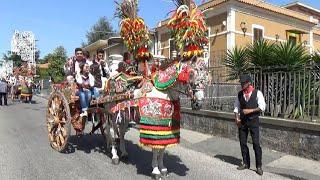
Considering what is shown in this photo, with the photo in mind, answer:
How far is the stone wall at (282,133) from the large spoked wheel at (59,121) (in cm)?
423

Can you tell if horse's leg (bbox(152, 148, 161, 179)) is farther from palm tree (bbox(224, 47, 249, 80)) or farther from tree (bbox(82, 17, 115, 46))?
tree (bbox(82, 17, 115, 46))

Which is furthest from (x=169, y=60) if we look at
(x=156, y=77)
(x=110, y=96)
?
(x=110, y=96)

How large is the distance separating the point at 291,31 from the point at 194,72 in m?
27.0

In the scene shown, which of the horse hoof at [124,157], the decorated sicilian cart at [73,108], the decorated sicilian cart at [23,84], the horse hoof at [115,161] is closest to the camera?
the decorated sicilian cart at [73,108]

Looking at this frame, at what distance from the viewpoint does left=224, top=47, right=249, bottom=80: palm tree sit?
42.0 feet

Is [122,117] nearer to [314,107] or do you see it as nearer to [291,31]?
[314,107]

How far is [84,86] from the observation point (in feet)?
31.5

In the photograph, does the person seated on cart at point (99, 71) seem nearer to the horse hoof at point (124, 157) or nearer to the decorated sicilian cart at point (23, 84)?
the horse hoof at point (124, 157)

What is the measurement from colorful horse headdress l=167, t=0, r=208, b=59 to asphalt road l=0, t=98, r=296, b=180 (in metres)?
2.28

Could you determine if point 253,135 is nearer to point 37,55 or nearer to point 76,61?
point 76,61

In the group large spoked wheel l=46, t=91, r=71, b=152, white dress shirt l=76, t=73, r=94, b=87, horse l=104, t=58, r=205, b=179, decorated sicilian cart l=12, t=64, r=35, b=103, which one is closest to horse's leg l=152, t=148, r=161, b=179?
horse l=104, t=58, r=205, b=179

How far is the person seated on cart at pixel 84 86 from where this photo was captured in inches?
373

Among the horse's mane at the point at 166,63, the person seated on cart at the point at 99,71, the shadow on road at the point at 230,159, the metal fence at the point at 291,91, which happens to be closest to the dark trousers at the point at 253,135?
the shadow on road at the point at 230,159

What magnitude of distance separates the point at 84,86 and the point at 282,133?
4323 millimetres
